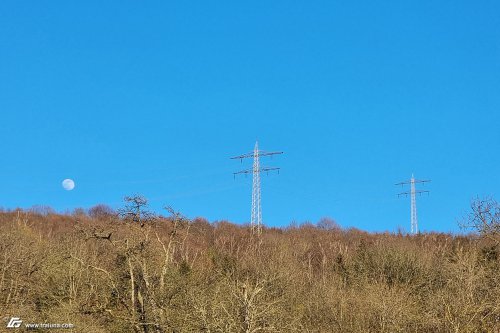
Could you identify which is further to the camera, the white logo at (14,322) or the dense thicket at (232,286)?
the white logo at (14,322)

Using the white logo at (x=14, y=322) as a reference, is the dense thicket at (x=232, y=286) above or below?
above

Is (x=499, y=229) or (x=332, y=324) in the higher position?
(x=499, y=229)

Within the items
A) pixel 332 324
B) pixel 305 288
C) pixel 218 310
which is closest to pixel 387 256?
pixel 305 288

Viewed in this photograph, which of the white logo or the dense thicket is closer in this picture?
the dense thicket

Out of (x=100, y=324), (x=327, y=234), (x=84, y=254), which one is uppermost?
(x=327, y=234)

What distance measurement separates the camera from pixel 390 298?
35500 millimetres

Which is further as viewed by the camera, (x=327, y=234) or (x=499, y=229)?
(x=327, y=234)

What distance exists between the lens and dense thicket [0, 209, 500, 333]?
26469mm

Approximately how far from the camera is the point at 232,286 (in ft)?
109

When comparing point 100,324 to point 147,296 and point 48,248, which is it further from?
point 48,248

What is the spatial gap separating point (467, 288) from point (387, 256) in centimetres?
2283

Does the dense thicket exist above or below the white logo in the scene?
above

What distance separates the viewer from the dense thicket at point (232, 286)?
26.5 meters

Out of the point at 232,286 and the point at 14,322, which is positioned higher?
the point at 232,286
